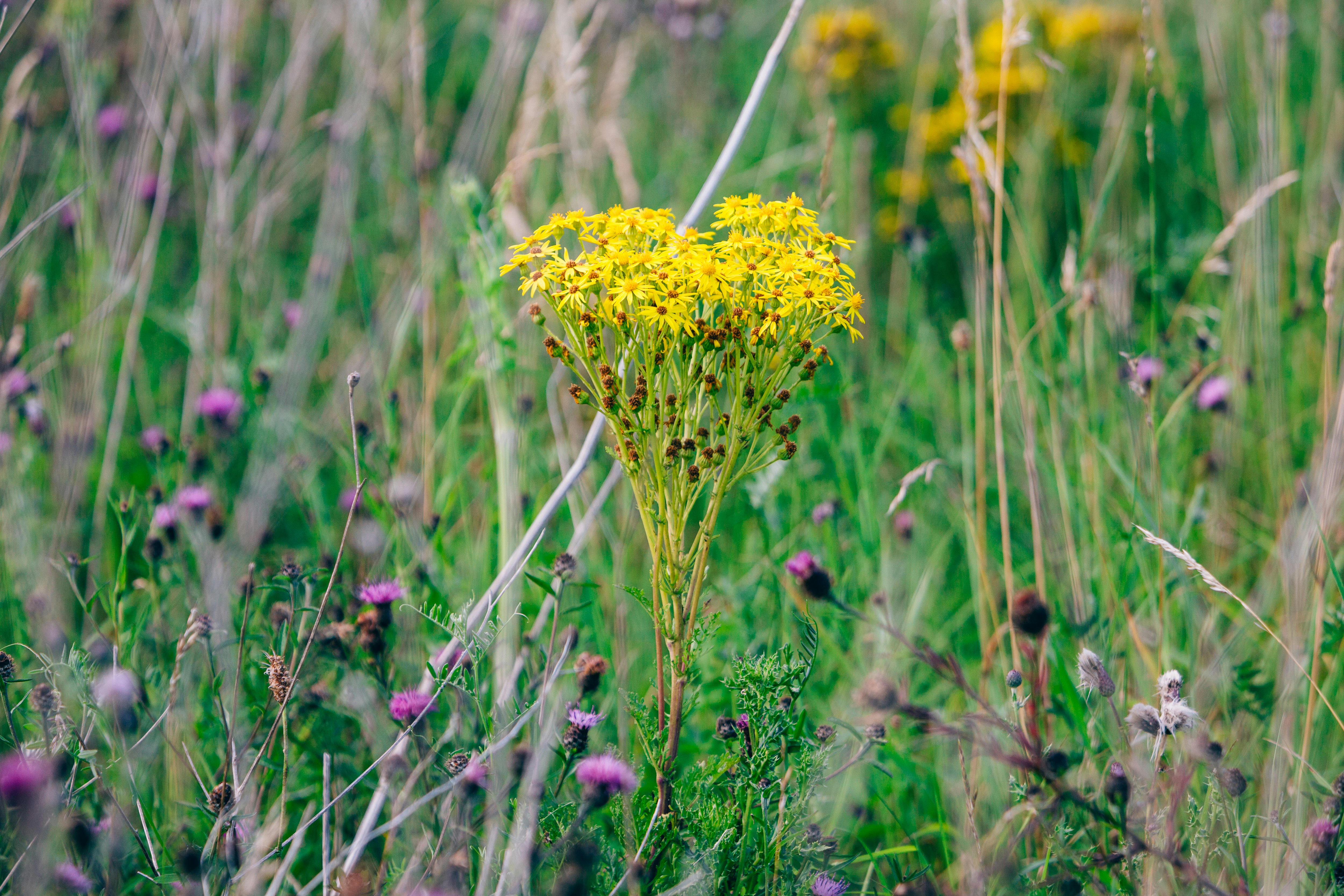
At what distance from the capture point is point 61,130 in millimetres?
3365

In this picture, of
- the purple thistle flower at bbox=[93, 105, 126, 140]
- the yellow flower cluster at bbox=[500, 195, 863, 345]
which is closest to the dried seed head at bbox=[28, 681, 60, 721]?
the yellow flower cluster at bbox=[500, 195, 863, 345]

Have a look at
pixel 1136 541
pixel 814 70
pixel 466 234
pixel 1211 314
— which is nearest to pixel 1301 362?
pixel 1211 314

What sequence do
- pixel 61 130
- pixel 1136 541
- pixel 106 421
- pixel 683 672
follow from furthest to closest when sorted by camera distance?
pixel 61 130
pixel 106 421
pixel 1136 541
pixel 683 672

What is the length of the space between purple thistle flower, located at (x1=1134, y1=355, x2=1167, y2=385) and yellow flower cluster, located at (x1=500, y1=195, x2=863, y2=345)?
30.9 inches

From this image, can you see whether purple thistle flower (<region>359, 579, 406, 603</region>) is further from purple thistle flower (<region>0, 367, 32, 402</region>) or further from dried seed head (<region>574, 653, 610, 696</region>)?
purple thistle flower (<region>0, 367, 32, 402</region>)

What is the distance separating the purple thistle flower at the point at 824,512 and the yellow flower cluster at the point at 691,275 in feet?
2.82

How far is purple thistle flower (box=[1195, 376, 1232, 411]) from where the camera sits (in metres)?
2.22

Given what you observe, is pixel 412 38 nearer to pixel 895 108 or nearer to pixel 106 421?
pixel 106 421

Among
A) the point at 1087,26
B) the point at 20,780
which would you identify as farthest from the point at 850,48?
the point at 20,780

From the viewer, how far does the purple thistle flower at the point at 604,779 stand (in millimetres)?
1254

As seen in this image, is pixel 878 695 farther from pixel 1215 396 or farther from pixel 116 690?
pixel 1215 396

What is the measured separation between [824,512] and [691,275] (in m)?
1.07

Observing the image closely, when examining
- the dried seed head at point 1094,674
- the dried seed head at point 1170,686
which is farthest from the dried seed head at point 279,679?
the dried seed head at point 1170,686

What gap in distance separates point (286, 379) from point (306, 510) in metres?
0.43
